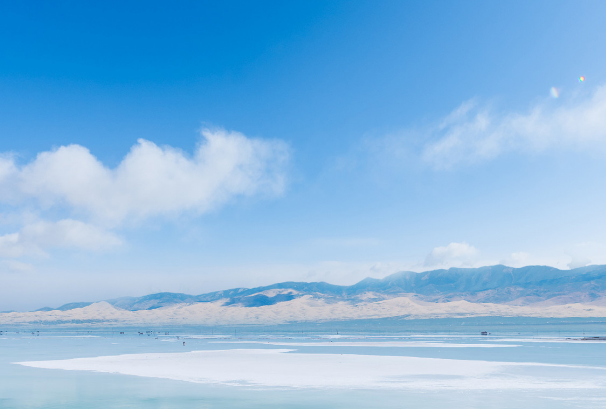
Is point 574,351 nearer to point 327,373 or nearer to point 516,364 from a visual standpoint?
point 516,364

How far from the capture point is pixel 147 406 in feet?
81.3

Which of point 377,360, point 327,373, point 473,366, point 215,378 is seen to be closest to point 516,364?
point 473,366

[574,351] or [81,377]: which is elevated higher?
[81,377]

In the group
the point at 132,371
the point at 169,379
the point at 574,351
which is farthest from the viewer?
the point at 574,351

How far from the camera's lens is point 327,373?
36.8 metres

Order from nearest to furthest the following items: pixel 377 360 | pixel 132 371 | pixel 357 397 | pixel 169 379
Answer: pixel 357 397
pixel 169 379
pixel 132 371
pixel 377 360

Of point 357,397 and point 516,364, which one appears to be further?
point 516,364

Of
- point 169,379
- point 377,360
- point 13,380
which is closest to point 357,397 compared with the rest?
point 169,379

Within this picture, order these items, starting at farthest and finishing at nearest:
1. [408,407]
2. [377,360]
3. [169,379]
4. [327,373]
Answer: [377,360], [327,373], [169,379], [408,407]

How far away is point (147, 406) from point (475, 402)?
649 inches

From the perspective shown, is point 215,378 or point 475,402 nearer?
point 475,402

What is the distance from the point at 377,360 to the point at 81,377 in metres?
25.9

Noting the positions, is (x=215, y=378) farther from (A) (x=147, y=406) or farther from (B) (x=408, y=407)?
(B) (x=408, y=407)

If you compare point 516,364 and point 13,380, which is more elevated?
point 13,380
